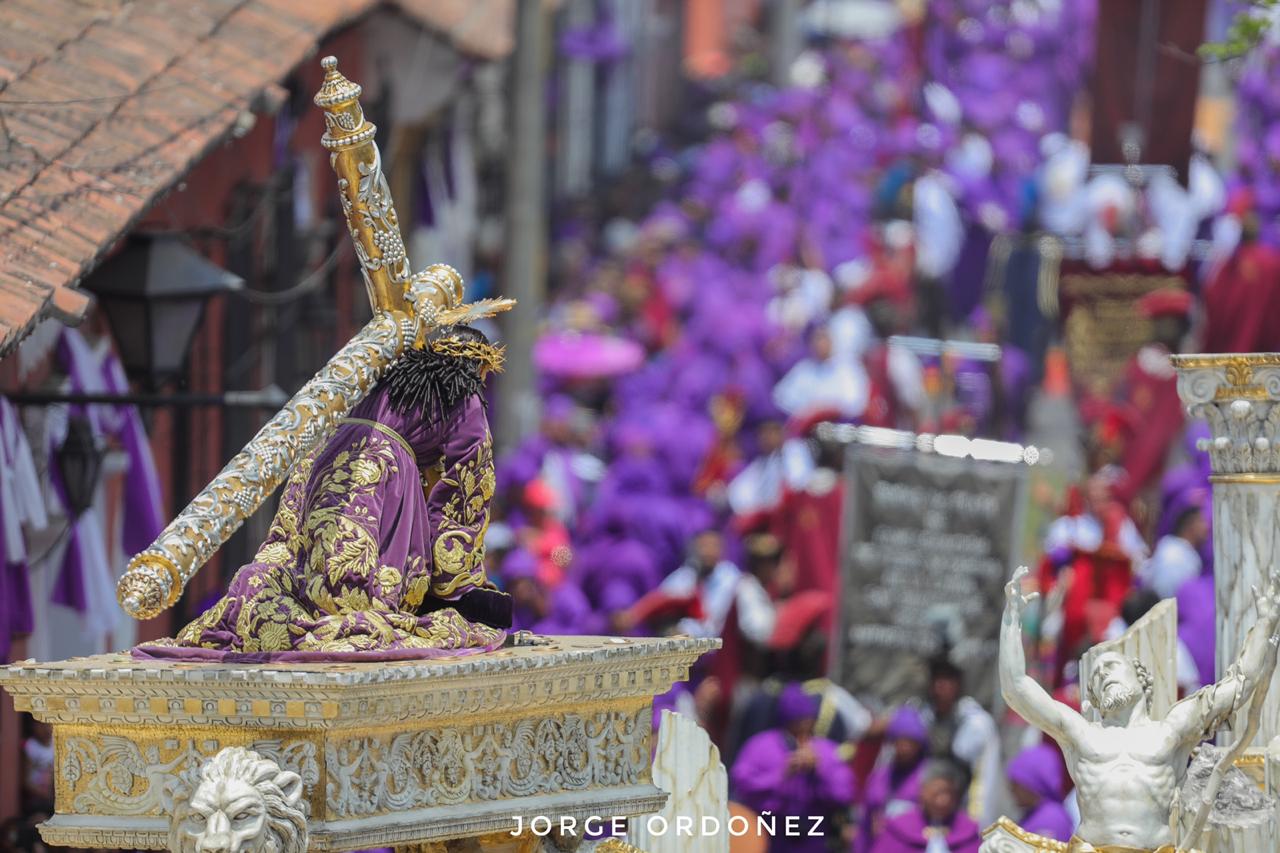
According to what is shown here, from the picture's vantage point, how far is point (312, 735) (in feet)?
29.7

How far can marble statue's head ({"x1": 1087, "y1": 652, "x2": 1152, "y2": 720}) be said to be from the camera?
1102 centimetres

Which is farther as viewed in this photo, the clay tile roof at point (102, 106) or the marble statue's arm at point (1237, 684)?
the clay tile roof at point (102, 106)

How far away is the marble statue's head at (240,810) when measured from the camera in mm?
8828

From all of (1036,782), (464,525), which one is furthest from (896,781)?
(464,525)

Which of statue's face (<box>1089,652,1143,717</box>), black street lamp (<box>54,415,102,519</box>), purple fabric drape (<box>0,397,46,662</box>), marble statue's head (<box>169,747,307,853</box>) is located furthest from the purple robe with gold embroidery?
black street lamp (<box>54,415,102,519</box>)

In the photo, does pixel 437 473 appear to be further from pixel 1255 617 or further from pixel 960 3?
pixel 960 3

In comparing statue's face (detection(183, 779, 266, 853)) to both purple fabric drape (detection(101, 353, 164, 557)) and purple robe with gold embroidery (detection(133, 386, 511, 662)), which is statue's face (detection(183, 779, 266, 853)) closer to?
purple robe with gold embroidery (detection(133, 386, 511, 662))

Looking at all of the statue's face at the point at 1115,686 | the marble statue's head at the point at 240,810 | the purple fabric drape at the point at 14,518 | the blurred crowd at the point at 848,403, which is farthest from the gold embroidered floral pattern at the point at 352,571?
the blurred crowd at the point at 848,403

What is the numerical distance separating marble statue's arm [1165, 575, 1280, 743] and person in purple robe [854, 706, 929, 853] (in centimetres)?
409

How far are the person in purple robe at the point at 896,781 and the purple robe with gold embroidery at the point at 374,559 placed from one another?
5.23 meters

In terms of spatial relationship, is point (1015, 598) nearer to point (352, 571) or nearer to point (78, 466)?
point (352, 571)

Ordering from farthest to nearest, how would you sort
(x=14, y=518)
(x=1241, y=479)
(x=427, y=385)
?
(x=14, y=518) < (x=1241, y=479) < (x=427, y=385)

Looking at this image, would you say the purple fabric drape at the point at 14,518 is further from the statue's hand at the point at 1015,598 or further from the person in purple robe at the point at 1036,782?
the statue's hand at the point at 1015,598

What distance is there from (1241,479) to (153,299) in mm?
5340
